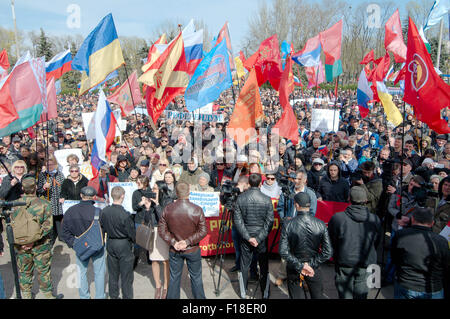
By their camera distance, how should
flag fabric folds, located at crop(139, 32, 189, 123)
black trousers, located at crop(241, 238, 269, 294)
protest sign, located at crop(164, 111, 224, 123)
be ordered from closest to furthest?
black trousers, located at crop(241, 238, 269, 294) → flag fabric folds, located at crop(139, 32, 189, 123) → protest sign, located at crop(164, 111, 224, 123)

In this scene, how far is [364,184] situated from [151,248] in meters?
3.54

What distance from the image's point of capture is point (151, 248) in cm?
493

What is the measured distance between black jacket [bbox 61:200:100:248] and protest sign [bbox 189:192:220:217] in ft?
6.10

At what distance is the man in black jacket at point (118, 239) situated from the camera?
4.40 metres

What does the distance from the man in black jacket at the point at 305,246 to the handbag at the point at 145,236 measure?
6.44 feet

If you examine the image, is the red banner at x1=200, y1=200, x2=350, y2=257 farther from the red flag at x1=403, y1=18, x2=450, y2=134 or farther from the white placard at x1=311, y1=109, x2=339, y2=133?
the white placard at x1=311, y1=109, x2=339, y2=133

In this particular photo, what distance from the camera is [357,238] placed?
3.88m

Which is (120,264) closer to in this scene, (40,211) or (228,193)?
(40,211)

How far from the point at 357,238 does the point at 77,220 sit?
3446 millimetres

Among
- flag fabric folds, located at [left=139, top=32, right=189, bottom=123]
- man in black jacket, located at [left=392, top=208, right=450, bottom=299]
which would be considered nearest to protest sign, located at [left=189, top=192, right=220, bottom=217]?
flag fabric folds, located at [left=139, top=32, right=189, bottom=123]

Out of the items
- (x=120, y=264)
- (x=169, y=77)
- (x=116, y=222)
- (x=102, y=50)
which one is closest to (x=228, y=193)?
(x=116, y=222)

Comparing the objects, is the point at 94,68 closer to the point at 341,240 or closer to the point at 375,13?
the point at 341,240

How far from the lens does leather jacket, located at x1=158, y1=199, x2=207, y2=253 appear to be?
169 inches
